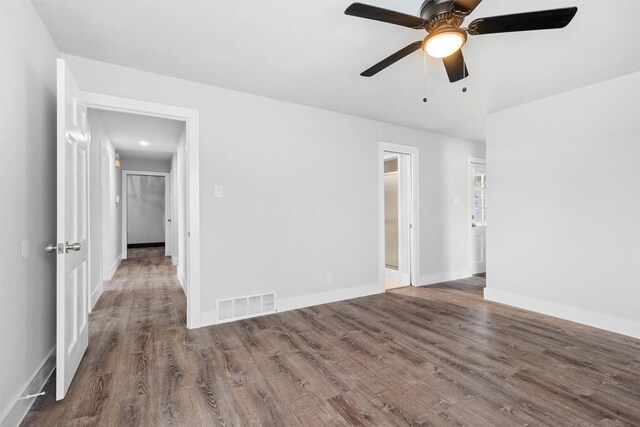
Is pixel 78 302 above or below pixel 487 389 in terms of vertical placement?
above

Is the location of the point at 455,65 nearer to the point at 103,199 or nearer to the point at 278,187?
the point at 278,187

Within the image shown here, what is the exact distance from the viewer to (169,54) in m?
2.50

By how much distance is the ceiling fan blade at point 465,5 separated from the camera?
58.2 inches

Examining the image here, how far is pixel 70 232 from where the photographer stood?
200 cm

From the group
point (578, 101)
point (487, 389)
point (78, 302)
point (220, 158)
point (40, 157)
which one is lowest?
point (487, 389)

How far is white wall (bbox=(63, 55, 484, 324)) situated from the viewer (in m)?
3.07

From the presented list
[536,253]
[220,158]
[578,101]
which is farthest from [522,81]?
[220,158]

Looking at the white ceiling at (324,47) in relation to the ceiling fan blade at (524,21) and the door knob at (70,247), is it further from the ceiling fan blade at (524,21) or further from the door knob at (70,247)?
the door knob at (70,247)

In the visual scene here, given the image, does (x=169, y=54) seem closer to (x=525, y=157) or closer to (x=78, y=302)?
(x=78, y=302)

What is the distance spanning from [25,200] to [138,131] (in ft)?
11.1

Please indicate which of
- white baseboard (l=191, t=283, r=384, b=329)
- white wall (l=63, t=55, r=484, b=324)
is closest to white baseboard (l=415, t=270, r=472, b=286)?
white wall (l=63, t=55, r=484, b=324)

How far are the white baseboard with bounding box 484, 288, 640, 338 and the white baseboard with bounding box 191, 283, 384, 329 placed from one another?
1.54m

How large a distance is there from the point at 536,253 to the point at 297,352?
10.1 ft

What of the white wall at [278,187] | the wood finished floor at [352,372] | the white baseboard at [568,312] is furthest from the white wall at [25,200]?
the white baseboard at [568,312]
